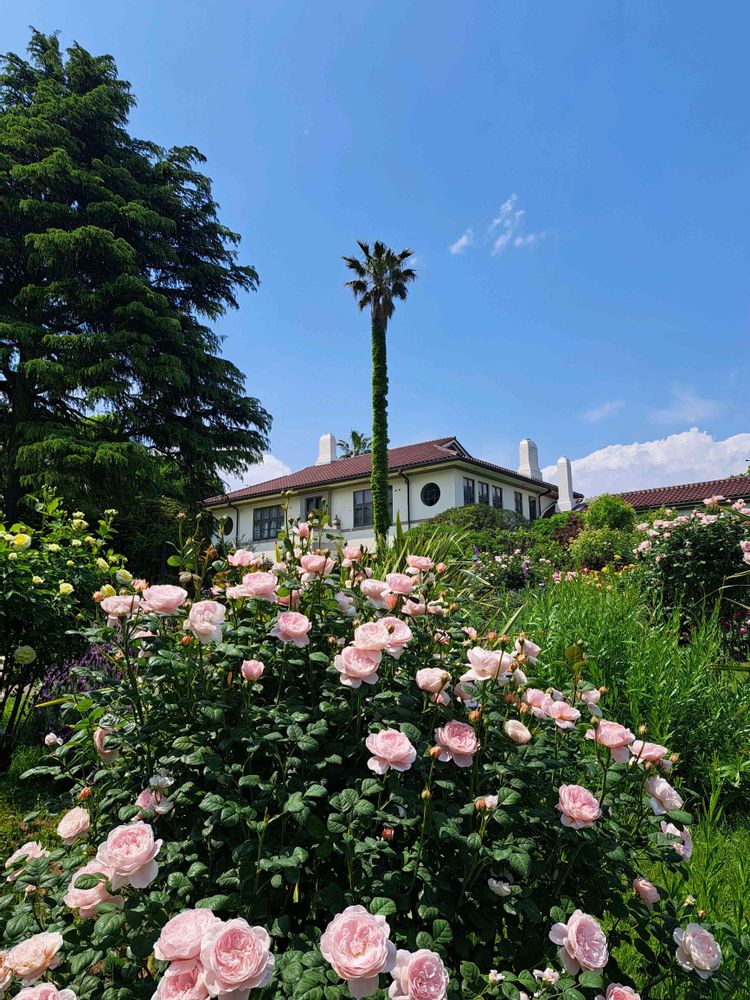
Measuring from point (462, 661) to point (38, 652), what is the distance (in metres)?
3.62

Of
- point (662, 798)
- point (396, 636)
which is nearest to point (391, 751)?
point (396, 636)

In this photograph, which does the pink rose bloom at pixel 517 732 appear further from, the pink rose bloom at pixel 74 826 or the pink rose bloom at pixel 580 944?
the pink rose bloom at pixel 74 826

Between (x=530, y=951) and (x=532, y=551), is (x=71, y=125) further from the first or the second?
(x=530, y=951)

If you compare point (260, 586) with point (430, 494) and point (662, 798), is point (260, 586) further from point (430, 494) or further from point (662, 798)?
point (430, 494)

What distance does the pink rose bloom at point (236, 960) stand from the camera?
3.27ft

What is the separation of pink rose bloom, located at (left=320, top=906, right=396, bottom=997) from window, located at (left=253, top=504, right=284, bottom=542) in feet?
95.7

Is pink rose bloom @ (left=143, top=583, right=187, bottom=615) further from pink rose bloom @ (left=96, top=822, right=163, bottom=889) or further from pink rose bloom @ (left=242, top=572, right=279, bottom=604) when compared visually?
pink rose bloom @ (left=96, top=822, right=163, bottom=889)

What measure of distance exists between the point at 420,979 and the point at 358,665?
0.67 metres

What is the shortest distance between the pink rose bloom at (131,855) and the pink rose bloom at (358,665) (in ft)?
1.92

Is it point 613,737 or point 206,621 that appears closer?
point 613,737

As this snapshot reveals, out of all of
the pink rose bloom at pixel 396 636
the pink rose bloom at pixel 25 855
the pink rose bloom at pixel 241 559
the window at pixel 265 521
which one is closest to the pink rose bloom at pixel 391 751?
the pink rose bloom at pixel 396 636

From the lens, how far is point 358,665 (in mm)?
1548

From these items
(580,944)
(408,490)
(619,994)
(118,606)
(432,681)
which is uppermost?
(408,490)

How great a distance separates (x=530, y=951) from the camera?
4.78 feet
